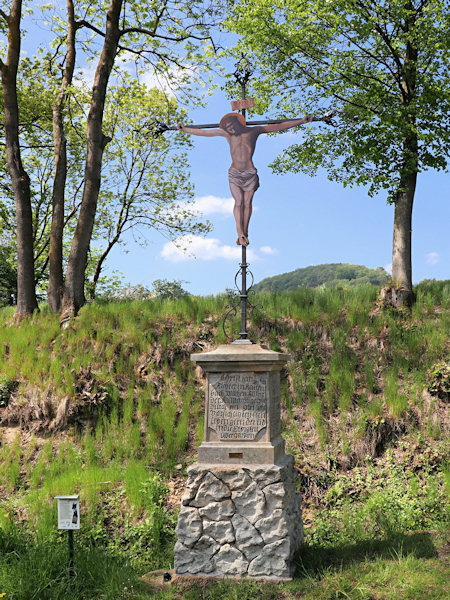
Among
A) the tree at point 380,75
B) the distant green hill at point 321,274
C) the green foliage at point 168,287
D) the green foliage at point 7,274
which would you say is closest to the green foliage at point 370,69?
the tree at point 380,75

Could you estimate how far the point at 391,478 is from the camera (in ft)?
24.1

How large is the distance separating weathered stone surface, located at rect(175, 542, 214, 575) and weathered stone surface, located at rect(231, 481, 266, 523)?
595mm

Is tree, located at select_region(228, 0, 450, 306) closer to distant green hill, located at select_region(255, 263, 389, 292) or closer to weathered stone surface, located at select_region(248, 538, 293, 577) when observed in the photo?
weathered stone surface, located at select_region(248, 538, 293, 577)

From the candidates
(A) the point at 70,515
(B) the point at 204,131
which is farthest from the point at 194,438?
(B) the point at 204,131

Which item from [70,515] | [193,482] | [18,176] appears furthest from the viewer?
[18,176]

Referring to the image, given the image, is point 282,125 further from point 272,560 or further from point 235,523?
point 272,560

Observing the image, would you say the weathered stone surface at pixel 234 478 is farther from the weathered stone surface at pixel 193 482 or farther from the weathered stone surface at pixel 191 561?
the weathered stone surface at pixel 191 561

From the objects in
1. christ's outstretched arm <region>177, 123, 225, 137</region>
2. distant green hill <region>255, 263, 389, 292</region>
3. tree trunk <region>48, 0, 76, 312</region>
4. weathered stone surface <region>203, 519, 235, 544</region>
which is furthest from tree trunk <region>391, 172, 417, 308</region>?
distant green hill <region>255, 263, 389, 292</region>

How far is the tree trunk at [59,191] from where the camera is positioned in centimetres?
1316

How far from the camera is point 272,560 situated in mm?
5488

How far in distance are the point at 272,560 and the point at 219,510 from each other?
72 cm

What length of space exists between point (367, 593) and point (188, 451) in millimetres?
4094

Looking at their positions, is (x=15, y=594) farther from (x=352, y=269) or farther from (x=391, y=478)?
(x=352, y=269)

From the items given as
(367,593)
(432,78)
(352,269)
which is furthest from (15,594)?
(352,269)
